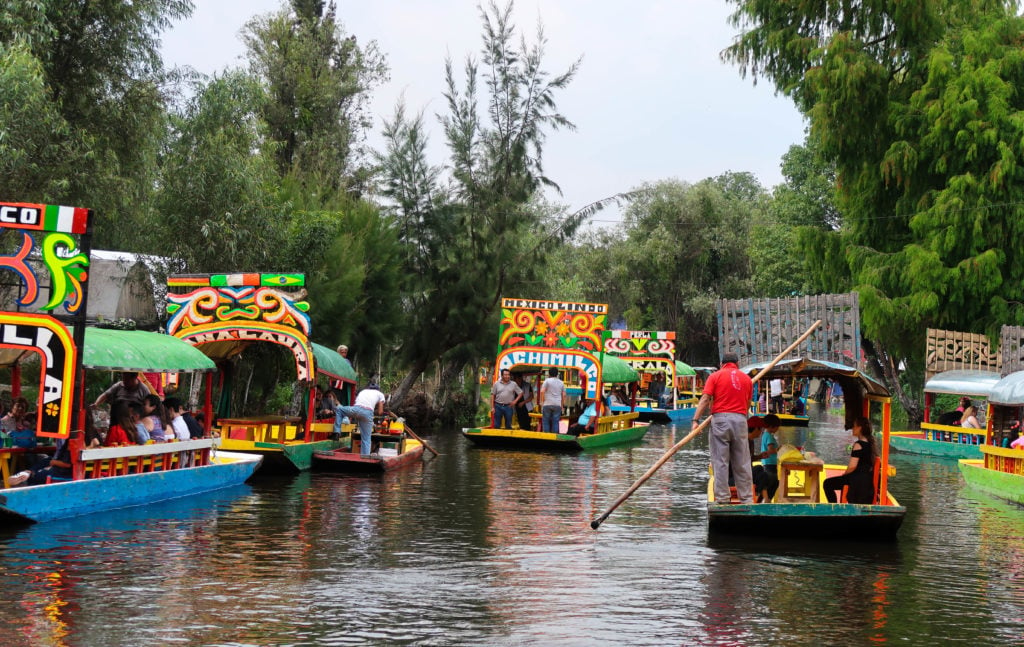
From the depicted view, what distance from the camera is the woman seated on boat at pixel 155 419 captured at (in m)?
16.0

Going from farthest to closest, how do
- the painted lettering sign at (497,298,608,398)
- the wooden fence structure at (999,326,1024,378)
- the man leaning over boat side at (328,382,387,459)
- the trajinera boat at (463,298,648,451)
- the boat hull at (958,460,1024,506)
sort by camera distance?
the painted lettering sign at (497,298,608,398), the trajinera boat at (463,298,648,451), the wooden fence structure at (999,326,1024,378), the man leaning over boat side at (328,382,387,459), the boat hull at (958,460,1024,506)

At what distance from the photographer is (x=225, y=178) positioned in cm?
2473

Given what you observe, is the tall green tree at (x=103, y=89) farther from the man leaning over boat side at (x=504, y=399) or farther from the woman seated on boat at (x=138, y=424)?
the man leaning over boat side at (x=504, y=399)

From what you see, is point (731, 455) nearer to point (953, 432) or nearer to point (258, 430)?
point (258, 430)

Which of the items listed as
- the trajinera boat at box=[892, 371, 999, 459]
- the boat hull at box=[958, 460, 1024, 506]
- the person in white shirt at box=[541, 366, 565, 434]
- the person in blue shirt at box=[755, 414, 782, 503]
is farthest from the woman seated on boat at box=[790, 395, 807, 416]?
the person in blue shirt at box=[755, 414, 782, 503]

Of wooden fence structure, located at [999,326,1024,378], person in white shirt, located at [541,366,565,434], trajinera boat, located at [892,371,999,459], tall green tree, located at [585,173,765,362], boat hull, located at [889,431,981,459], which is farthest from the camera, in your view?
tall green tree, located at [585,173,765,362]

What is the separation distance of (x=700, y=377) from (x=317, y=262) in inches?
1535

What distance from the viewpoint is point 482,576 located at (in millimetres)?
11180

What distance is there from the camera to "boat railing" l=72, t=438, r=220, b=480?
14.0 m

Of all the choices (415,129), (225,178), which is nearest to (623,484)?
(225,178)

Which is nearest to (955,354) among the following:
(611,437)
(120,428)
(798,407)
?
(611,437)

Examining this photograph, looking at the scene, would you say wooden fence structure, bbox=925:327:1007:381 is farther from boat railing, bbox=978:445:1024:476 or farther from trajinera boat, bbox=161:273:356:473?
trajinera boat, bbox=161:273:356:473

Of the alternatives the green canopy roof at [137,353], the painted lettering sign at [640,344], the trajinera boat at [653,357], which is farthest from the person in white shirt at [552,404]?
the painted lettering sign at [640,344]

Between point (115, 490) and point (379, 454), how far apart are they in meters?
7.37
